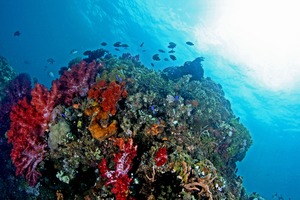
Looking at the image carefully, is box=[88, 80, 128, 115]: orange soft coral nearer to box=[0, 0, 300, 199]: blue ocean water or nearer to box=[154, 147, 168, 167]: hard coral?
box=[154, 147, 168, 167]: hard coral

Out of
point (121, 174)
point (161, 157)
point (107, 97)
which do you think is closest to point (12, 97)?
point (107, 97)

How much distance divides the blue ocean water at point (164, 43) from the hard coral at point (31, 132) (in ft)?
85.5

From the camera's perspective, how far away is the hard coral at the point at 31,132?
236 inches

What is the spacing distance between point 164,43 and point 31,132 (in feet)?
127

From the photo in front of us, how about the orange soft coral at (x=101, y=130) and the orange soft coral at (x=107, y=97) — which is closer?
the orange soft coral at (x=101, y=130)

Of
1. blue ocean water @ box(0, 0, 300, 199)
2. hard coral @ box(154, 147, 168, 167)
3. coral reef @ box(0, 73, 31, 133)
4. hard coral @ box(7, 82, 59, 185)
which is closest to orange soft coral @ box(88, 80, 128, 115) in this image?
hard coral @ box(7, 82, 59, 185)

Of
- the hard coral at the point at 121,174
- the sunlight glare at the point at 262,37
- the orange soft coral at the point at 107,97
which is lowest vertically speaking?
the hard coral at the point at 121,174

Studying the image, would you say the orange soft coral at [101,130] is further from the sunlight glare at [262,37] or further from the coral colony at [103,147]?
the sunlight glare at [262,37]

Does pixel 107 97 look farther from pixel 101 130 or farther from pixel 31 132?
pixel 31 132

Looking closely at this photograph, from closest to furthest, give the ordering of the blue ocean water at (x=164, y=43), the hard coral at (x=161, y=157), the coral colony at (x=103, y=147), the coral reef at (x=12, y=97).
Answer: the coral colony at (x=103, y=147), the hard coral at (x=161, y=157), the coral reef at (x=12, y=97), the blue ocean water at (x=164, y=43)

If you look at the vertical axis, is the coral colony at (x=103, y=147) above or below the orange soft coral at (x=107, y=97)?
below

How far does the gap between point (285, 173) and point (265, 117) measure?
54.4 metres

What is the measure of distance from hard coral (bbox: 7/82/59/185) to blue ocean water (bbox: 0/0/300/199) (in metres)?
26.1

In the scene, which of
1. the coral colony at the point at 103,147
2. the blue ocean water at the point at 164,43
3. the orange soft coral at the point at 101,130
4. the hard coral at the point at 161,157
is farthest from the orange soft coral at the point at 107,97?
the blue ocean water at the point at 164,43
